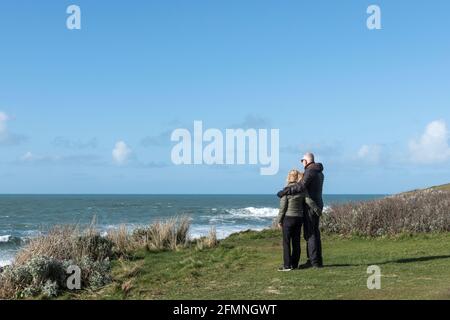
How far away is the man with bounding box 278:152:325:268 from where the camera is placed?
10.7 meters

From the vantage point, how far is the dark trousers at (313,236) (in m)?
11.0

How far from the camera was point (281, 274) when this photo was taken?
10.7m

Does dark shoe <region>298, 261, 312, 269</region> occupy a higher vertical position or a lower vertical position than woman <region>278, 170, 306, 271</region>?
lower

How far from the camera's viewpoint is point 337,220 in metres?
18.6

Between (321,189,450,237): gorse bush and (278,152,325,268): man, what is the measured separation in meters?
6.92

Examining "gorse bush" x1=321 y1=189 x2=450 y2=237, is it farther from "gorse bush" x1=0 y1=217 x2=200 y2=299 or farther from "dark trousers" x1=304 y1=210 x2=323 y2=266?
"dark trousers" x1=304 y1=210 x2=323 y2=266

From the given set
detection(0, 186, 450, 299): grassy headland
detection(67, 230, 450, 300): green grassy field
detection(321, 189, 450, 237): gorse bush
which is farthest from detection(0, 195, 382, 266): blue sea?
detection(67, 230, 450, 300): green grassy field

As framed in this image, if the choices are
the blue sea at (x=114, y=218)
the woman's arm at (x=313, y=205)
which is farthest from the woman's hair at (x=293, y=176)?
the blue sea at (x=114, y=218)

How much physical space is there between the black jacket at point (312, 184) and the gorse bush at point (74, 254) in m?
4.22

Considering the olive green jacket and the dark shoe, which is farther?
the dark shoe

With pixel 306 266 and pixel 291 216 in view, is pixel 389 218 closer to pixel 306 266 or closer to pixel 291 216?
pixel 306 266

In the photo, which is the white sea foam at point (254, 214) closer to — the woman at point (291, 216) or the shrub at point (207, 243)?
the shrub at point (207, 243)
